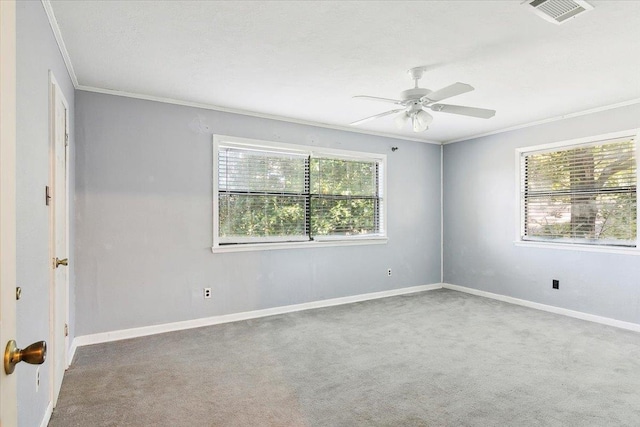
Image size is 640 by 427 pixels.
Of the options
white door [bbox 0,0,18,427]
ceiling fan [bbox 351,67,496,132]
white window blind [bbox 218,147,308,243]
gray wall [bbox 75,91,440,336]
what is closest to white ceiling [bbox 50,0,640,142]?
ceiling fan [bbox 351,67,496,132]

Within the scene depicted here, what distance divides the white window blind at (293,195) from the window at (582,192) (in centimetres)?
201

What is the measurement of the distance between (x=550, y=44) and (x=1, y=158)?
3109mm

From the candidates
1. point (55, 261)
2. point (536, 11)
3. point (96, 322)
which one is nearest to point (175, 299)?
point (96, 322)

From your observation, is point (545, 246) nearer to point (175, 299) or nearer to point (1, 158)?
point (175, 299)

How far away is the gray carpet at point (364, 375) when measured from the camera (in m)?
2.26

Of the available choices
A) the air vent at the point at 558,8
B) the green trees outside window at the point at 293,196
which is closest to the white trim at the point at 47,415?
the green trees outside window at the point at 293,196

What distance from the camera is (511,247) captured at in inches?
200

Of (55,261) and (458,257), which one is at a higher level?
(55,261)

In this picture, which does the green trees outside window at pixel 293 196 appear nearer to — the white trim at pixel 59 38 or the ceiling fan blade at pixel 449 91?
the white trim at pixel 59 38

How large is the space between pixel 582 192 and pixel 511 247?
112 cm

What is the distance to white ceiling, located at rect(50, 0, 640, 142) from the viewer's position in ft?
7.19

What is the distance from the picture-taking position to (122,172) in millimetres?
3656

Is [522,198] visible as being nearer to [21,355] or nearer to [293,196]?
[293,196]

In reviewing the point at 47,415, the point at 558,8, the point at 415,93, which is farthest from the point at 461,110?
the point at 47,415
